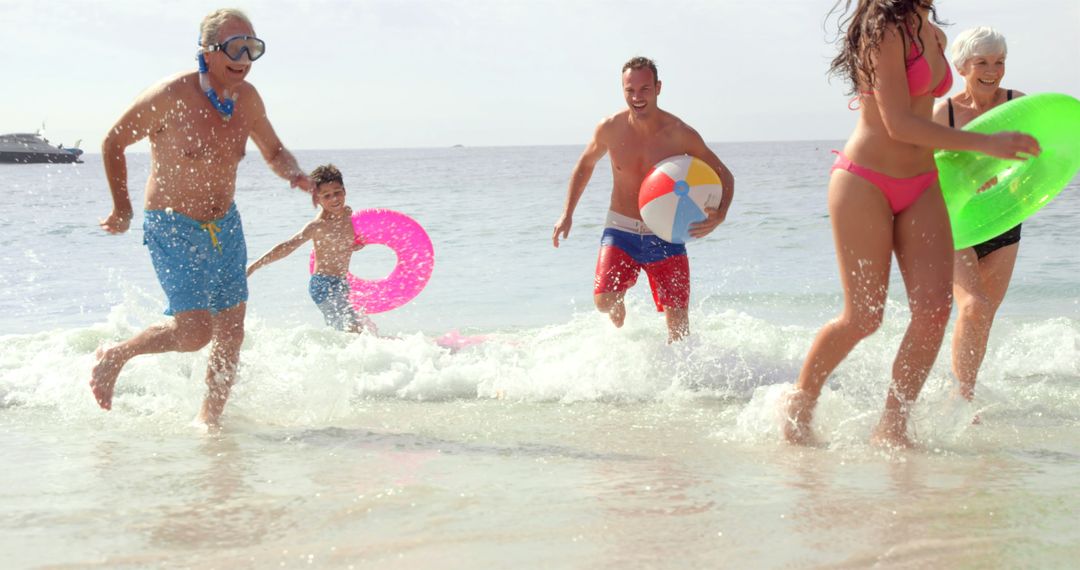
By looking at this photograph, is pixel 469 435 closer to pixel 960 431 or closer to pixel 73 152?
pixel 960 431

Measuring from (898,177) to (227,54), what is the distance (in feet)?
9.36

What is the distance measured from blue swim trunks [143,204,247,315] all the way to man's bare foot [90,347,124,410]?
1.09 feet

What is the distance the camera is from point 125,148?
4766 mm

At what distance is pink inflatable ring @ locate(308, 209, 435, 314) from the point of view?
318 inches

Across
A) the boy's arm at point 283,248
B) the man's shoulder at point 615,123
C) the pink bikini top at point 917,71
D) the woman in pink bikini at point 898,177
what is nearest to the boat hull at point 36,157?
the boy's arm at point 283,248

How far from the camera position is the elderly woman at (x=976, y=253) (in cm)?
497

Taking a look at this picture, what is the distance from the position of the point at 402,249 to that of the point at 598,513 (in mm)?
5253

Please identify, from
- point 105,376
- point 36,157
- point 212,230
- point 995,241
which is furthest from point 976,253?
point 36,157

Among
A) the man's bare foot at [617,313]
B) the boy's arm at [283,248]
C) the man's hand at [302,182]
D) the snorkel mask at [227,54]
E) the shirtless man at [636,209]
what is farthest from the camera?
the boy's arm at [283,248]

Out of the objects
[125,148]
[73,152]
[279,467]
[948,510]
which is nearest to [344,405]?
[279,467]

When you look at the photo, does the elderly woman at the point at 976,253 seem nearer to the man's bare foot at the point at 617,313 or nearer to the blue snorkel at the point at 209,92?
the man's bare foot at the point at 617,313

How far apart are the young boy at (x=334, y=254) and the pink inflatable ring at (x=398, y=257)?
10 centimetres

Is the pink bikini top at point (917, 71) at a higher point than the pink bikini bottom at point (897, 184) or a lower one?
higher

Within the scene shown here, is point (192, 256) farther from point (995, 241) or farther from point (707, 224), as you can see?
point (995, 241)
